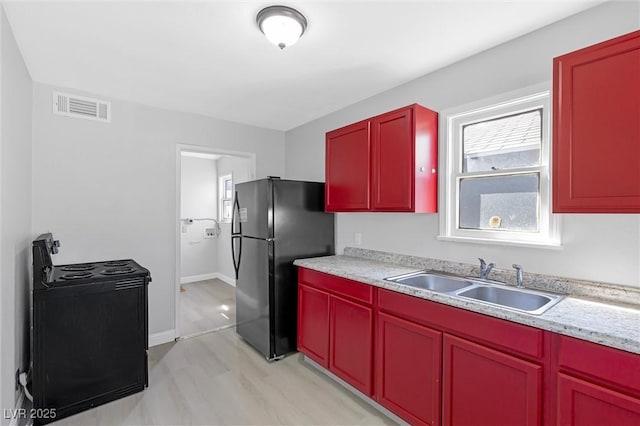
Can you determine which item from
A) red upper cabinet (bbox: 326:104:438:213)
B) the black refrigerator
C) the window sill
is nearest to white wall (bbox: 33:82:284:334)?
the black refrigerator

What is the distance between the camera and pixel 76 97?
9.05 ft

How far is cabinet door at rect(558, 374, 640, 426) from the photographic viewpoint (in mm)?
1124

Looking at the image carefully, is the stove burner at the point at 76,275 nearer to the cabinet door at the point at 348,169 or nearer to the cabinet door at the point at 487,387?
the cabinet door at the point at 348,169

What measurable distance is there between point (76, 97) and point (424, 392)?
145 inches

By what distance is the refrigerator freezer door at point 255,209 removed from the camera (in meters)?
2.82

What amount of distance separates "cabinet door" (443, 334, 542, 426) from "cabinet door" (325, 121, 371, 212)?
1.31 meters

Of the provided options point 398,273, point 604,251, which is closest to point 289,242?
point 398,273

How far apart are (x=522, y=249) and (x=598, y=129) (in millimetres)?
838

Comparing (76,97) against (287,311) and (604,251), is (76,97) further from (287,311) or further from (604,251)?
(604,251)

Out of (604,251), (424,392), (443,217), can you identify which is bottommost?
(424,392)

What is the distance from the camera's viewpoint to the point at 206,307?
14.1ft

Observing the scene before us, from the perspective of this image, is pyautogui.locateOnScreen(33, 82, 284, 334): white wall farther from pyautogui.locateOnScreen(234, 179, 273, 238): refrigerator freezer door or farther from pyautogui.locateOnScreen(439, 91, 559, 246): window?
pyautogui.locateOnScreen(439, 91, 559, 246): window

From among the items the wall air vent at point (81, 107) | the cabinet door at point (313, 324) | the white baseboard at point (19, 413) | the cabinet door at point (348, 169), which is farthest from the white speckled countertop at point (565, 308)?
the wall air vent at point (81, 107)

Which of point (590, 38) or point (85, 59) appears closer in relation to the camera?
point (590, 38)
